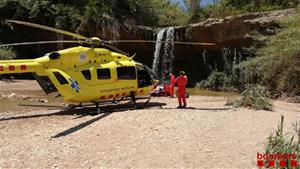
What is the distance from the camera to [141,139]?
8.70 metres

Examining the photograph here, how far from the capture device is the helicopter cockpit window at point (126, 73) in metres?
14.1

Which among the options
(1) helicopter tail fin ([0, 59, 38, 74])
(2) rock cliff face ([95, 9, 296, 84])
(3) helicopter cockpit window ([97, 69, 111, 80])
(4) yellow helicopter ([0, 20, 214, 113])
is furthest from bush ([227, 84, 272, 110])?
(2) rock cliff face ([95, 9, 296, 84])

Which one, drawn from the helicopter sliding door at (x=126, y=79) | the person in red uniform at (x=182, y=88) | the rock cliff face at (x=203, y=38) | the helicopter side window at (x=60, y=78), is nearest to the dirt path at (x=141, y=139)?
the helicopter side window at (x=60, y=78)

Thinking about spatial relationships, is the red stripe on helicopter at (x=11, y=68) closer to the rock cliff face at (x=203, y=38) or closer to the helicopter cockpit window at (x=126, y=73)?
the helicopter cockpit window at (x=126, y=73)

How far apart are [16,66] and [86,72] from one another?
2.30 metres

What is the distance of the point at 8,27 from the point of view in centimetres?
2964

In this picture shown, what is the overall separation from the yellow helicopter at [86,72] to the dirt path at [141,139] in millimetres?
1099

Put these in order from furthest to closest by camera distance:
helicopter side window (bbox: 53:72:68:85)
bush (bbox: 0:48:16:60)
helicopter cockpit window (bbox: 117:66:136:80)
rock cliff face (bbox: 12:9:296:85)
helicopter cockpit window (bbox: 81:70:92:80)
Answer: bush (bbox: 0:48:16:60), rock cliff face (bbox: 12:9:296:85), helicopter cockpit window (bbox: 117:66:136:80), helicopter cockpit window (bbox: 81:70:92:80), helicopter side window (bbox: 53:72:68:85)

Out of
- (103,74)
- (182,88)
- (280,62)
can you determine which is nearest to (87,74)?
(103,74)

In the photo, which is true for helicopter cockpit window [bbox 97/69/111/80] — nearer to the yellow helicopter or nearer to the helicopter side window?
the yellow helicopter

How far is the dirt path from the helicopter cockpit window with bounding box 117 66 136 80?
2.19 meters

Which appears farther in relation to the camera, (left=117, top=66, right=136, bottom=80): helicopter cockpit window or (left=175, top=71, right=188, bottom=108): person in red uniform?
(left=117, top=66, right=136, bottom=80): helicopter cockpit window

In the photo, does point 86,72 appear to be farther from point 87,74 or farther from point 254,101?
point 254,101

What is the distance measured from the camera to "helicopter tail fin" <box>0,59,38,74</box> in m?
12.6
